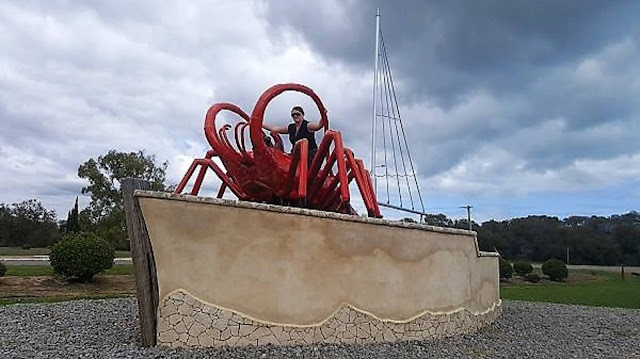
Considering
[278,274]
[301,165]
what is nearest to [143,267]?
[278,274]

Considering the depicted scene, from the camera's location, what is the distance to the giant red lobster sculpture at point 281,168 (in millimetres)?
7238

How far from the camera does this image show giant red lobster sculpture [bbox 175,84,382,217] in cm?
724

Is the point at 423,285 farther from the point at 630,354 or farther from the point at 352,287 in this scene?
the point at 630,354

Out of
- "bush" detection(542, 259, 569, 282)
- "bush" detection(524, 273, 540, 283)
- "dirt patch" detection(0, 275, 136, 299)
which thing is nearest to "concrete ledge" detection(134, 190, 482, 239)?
"dirt patch" detection(0, 275, 136, 299)

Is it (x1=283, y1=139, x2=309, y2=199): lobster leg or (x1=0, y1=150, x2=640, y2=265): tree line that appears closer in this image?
(x1=283, y1=139, x2=309, y2=199): lobster leg

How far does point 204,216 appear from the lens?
6.23 m

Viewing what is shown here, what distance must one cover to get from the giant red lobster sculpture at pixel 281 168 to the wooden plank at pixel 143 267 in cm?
189

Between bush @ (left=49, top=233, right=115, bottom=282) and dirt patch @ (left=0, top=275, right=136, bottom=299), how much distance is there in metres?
0.32

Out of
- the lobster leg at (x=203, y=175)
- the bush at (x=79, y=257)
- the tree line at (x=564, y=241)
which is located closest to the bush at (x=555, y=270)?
the tree line at (x=564, y=241)

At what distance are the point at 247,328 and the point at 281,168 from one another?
2503 mm

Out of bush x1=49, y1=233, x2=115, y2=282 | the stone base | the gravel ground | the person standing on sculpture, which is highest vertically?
the person standing on sculpture

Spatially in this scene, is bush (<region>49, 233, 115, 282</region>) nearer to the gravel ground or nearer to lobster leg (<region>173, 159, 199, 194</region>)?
the gravel ground

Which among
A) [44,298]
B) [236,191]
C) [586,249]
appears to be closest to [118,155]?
[44,298]

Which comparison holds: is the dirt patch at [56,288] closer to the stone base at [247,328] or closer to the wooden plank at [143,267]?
the wooden plank at [143,267]
